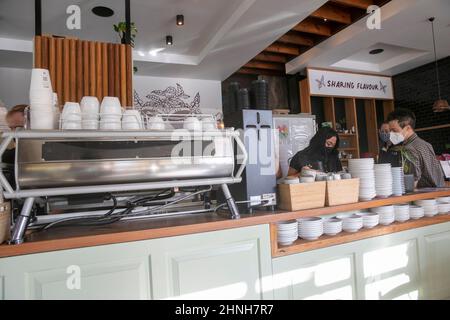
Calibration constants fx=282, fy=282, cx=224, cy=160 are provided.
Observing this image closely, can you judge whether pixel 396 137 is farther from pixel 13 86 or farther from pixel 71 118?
pixel 13 86

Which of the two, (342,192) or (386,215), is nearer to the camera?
(342,192)

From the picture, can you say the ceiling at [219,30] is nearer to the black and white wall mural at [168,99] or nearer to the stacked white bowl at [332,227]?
the black and white wall mural at [168,99]

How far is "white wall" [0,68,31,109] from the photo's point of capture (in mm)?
3902

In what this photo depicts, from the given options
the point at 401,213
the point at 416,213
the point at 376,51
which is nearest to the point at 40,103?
the point at 401,213

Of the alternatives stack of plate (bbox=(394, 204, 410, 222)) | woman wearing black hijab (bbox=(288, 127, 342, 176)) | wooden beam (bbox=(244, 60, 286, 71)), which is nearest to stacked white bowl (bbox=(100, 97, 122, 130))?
stack of plate (bbox=(394, 204, 410, 222))

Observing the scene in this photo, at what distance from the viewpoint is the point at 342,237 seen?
1.42 metres

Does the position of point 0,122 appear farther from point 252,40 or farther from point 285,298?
point 252,40

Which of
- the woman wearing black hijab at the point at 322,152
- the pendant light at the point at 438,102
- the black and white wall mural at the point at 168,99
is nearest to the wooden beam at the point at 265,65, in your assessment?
the black and white wall mural at the point at 168,99

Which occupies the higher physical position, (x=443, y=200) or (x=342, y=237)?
(x=443, y=200)

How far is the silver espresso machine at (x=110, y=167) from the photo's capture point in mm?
974

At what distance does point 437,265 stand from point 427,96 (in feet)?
16.1

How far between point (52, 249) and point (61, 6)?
301 cm

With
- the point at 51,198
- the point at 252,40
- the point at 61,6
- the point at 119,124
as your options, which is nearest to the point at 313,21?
the point at 252,40

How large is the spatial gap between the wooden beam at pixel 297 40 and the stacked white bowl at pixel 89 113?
3.85 m
